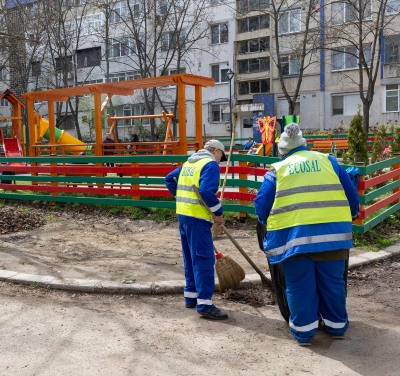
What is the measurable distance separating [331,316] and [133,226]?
210 inches

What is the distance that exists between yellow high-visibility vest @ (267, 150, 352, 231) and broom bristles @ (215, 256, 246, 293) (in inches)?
54.5

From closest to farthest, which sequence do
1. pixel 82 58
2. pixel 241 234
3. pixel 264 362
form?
pixel 264 362 → pixel 241 234 → pixel 82 58

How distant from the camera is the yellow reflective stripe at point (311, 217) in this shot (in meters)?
3.66

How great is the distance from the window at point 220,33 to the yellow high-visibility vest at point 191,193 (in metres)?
34.3

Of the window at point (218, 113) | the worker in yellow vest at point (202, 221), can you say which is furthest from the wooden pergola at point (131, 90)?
the window at point (218, 113)

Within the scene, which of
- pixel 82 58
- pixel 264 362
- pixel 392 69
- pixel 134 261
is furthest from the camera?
pixel 82 58

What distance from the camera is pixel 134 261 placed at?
6.24 meters

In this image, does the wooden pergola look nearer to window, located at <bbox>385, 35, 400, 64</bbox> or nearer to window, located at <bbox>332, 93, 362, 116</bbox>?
window, located at <bbox>332, 93, 362, 116</bbox>

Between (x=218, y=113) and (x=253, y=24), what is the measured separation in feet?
23.8

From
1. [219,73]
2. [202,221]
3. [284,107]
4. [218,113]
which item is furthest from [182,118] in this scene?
[219,73]

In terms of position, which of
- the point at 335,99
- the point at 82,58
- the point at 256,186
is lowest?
the point at 256,186

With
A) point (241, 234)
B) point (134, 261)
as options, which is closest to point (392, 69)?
point (241, 234)

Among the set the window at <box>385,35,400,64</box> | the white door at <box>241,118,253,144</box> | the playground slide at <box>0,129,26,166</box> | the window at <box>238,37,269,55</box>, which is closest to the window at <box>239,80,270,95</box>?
the white door at <box>241,118,253,144</box>

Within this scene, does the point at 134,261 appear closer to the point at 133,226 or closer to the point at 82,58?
the point at 133,226
